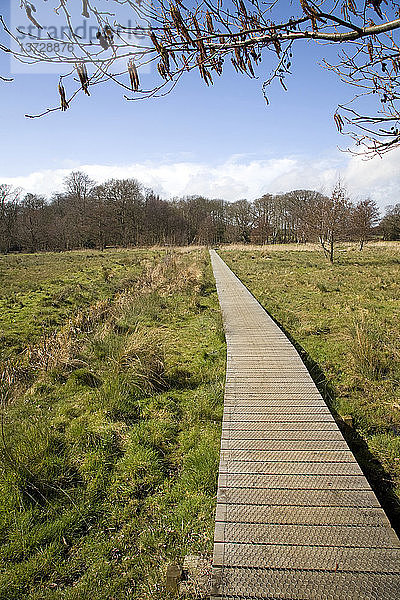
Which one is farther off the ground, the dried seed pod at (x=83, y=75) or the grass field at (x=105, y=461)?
the dried seed pod at (x=83, y=75)

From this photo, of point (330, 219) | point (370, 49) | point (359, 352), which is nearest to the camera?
point (370, 49)

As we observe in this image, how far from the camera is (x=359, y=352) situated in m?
5.75

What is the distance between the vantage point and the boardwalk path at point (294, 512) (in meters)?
2.12

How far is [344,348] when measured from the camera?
678 cm

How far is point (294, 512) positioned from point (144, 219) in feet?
171

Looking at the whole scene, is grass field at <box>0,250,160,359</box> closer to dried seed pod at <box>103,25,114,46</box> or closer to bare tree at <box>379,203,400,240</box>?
dried seed pod at <box>103,25,114,46</box>

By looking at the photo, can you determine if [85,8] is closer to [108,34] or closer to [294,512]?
[108,34]

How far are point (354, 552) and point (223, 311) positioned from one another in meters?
7.43

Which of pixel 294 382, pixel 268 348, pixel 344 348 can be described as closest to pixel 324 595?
pixel 294 382

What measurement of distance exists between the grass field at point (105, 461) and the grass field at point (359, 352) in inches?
59.3

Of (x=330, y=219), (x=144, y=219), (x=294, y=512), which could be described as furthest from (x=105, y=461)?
(x=144, y=219)

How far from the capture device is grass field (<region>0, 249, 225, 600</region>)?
2.55m

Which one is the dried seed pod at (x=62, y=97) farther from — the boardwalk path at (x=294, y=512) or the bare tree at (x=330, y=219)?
the bare tree at (x=330, y=219)

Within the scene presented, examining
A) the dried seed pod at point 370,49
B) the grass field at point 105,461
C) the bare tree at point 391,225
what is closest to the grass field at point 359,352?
the grass field at point 105,461
